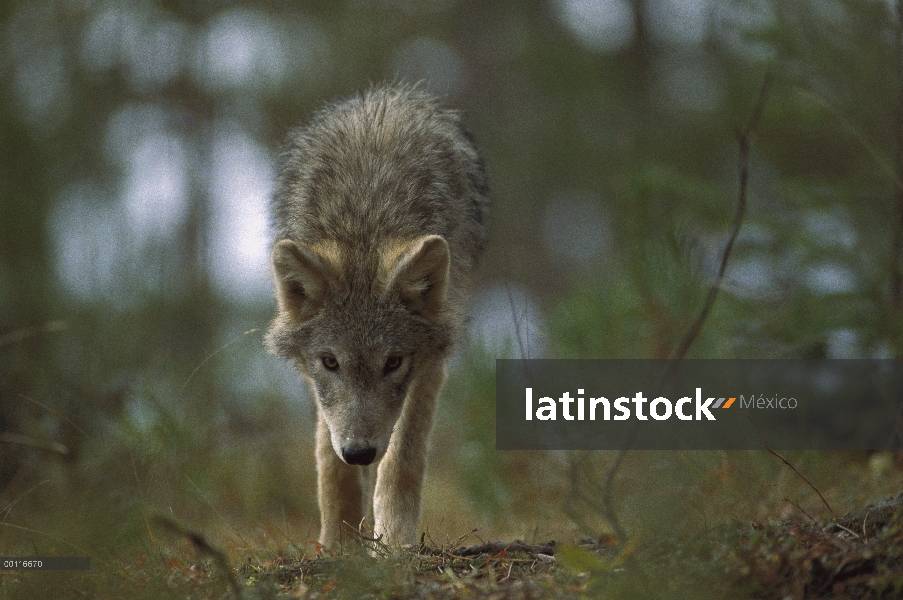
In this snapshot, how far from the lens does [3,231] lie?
8.89 metres

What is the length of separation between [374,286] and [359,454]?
103 cm

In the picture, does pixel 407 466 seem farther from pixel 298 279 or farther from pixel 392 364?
pixel 298 279

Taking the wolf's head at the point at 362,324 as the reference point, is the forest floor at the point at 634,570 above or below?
below

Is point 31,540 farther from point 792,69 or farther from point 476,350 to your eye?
point 792,69

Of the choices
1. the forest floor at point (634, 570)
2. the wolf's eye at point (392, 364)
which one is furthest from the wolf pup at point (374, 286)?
the forest floor at point (634, 570)

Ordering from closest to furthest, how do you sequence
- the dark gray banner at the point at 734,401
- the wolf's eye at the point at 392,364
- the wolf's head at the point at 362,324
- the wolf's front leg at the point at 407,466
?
the wolf's head at the point at 362,324 < the wolf's eye at the point at 392,364 < the wolf's front leg at the point at 407,466 < the dark gray banner at the point at 734,401

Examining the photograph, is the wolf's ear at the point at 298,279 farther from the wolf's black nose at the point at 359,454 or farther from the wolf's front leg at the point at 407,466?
the wolf's black nose at the point at 359,454

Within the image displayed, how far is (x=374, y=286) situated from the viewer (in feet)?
16.7

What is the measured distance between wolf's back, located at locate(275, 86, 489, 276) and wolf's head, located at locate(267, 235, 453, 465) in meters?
0.26

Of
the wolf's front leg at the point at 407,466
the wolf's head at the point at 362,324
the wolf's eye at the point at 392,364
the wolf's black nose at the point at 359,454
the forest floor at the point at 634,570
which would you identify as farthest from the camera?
the wolf's front leg at the point at 407,466

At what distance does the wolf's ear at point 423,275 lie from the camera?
491 cm

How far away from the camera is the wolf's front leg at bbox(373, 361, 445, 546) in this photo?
5301mm

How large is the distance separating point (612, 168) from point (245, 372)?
10335 mm

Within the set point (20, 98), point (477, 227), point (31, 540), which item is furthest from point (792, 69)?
point (20, 98)
